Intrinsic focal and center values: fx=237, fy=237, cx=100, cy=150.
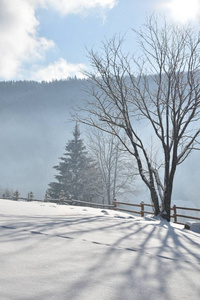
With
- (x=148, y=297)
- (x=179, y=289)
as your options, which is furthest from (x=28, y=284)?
(x=179, y=289)

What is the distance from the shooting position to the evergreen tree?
31.0 metres

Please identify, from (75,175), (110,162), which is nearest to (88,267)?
(110,162)

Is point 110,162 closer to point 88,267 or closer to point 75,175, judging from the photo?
point 75,175

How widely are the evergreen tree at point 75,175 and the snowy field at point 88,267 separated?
25298 millimetres

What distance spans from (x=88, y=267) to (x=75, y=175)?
32.3 metres

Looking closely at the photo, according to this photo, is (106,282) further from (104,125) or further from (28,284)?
(104,125)

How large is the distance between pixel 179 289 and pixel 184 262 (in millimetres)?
988

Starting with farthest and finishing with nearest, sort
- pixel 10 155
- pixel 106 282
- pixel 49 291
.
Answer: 1. pixel 10 155
2. pixel 106 282
3. pixel 49 291

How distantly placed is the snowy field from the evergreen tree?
2530 centimetres

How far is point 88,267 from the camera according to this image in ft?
7.80

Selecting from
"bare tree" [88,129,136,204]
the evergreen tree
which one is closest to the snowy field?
"bare tree" [88,129,136,204]

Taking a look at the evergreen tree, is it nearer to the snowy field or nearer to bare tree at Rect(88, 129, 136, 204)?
bare tree at Rect(88, 129, 136, 204)

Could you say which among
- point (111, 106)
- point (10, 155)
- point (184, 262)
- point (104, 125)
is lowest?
point (184, 262)

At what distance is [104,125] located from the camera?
11445mm
